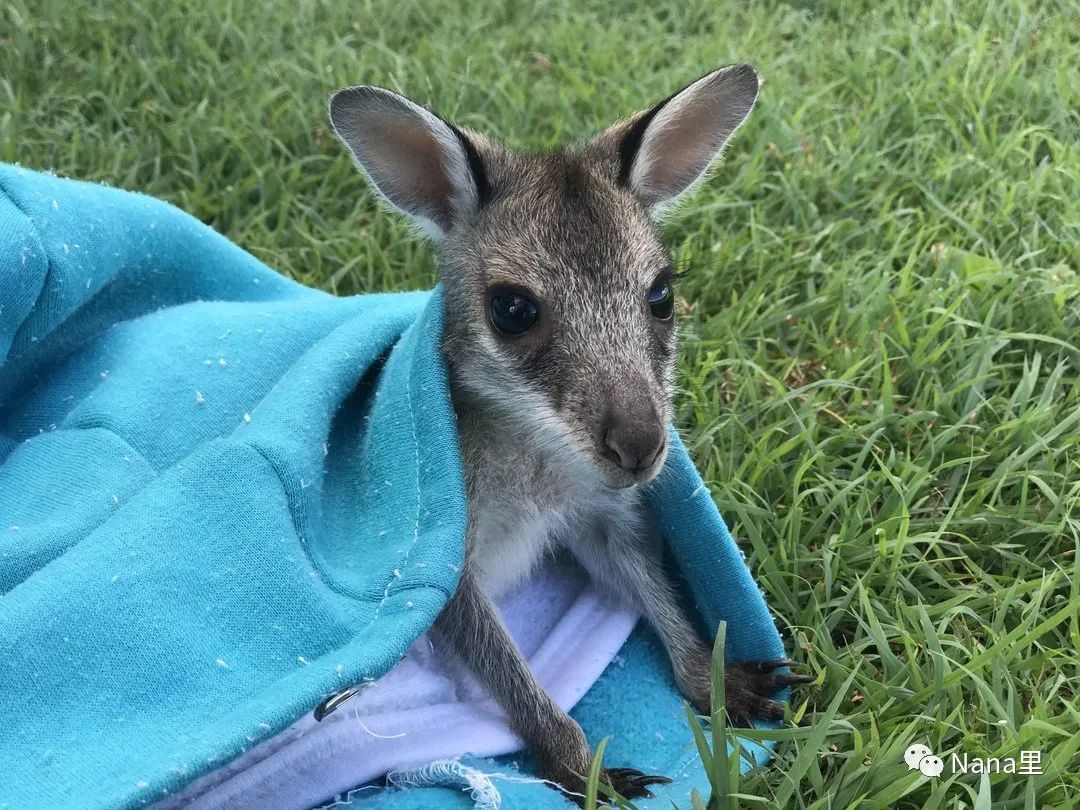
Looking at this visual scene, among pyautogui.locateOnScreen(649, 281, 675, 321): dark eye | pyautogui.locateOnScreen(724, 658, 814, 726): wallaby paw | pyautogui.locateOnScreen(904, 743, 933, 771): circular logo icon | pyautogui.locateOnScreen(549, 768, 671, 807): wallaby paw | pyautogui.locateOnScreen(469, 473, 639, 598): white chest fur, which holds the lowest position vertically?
pyautogui.locateOnScreen(549, 768, 671, 807): wallaby paw

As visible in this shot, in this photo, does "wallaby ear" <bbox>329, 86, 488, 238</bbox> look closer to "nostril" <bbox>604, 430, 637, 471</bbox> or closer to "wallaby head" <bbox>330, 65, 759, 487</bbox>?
"wallaby head" <bbox>330, 65, 759, 487</bbox>

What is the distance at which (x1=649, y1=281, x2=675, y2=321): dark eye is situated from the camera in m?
2.50

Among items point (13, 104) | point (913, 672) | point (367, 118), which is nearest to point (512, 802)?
point (913, 672)

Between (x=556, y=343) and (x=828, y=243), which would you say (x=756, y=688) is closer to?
(x=556, y=343)

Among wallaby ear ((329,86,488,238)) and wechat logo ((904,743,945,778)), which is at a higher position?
wallaby ear ((329,86,488,238))

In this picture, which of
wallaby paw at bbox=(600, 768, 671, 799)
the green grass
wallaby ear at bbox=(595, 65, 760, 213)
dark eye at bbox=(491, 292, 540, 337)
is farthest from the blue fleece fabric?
wallaby ear at bbox=(595, 65, 760, 213)

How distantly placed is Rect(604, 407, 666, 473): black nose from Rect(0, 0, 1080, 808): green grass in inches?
26.6

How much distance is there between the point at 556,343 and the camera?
235 cm

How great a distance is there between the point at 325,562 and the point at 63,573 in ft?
1.77

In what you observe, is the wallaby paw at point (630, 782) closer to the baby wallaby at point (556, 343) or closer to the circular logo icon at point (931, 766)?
the baby wallaby at point (556, 343)

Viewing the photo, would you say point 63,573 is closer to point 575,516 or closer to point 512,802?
point 512,802

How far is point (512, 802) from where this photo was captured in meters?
2.30

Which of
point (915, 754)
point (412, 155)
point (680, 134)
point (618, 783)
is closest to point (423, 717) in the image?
point (618, 783)

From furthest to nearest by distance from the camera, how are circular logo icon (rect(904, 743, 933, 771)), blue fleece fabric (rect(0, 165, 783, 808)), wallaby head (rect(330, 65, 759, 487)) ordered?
1. wallaby head (rect(330, 65, 759, 487))
2. circular logo icon (rect(904, 743, 933, 771))
3. blue fleece fabric (rect(0, 165, 783, 808))
